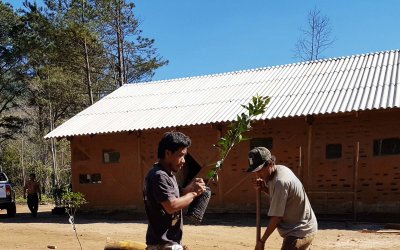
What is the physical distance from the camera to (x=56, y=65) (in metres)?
26.8

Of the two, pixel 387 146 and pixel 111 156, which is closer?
pixel 387 146

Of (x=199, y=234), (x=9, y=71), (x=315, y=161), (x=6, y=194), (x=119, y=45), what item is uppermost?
(x=119, y=45)

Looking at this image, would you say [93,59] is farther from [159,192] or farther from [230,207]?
[159,192]

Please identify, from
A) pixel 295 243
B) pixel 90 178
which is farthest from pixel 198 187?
pixel 90 178

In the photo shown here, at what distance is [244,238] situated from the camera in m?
9.73

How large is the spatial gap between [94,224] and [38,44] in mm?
15064

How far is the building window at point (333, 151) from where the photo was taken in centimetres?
1230

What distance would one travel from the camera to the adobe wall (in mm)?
11750

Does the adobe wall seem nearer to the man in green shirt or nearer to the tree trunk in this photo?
the man in green shirt

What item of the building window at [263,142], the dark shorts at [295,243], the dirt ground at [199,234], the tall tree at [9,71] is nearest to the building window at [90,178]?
the dirt ground at [199,234]

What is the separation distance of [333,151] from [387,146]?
1.33 metres

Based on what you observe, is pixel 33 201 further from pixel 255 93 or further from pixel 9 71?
pixel 9 71

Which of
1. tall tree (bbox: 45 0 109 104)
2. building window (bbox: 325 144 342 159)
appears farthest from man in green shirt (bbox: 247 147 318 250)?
tall tree (bbox: 45 0 109 104)

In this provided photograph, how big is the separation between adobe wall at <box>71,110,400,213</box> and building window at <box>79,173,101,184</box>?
1.18 metres
